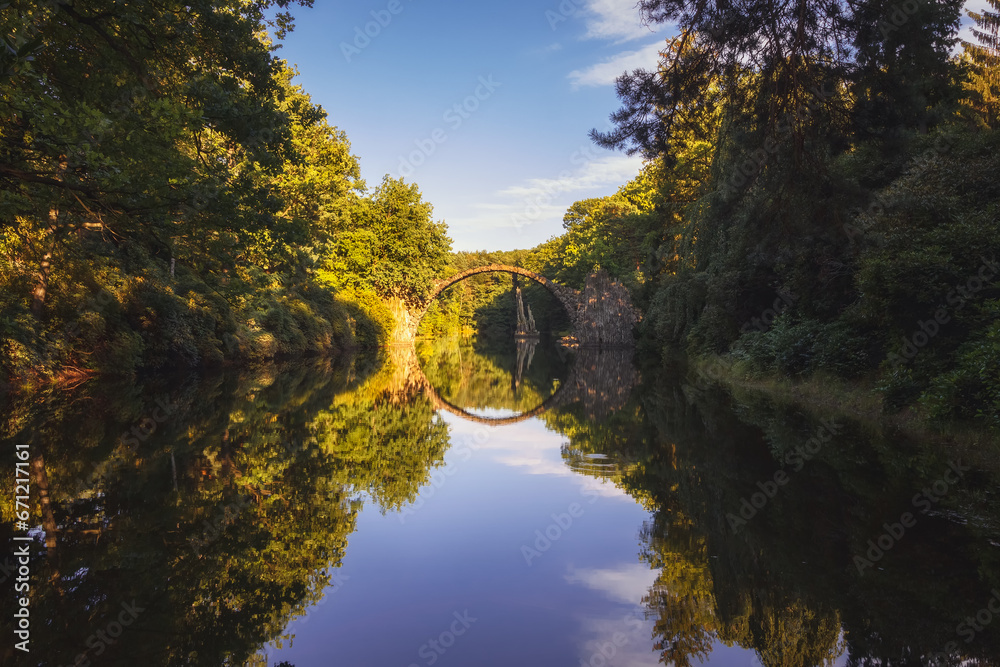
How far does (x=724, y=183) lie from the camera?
2323cm

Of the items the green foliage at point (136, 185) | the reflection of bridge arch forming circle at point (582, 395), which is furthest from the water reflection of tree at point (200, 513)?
the green foliage at point (136, 185)

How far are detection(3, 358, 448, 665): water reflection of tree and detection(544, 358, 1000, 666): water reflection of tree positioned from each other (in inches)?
101

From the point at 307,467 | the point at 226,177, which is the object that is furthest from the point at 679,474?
the point at 226,177

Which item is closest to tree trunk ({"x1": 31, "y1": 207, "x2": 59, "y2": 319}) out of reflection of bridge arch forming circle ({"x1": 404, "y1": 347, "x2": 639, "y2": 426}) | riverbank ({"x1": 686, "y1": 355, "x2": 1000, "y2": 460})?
reflection of bridge arch forming circle ({"x1": 404, "y1": 347, "x2": 639, "y2": 426})

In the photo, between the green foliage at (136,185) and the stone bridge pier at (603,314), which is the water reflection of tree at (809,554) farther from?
the stone bridge pier at (603,314)

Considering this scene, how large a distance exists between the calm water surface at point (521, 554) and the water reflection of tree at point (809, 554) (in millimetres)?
21

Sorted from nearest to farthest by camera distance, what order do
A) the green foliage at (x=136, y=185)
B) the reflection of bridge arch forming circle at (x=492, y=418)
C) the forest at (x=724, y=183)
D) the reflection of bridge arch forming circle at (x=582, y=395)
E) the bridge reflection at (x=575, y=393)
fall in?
the green foliage at (x=136, y=185) → the forest at (x=724, y=183) → the reflection of bridge arch forming circle at (x=492, y=418) → the reflection of bridge arch forming circle at (x=582, y=395) → the bridge reflection at (x=575, y=393)

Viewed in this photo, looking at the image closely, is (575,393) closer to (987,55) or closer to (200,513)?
(200,513)

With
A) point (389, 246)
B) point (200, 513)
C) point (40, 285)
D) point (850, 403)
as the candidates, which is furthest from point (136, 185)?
point (389, 246)

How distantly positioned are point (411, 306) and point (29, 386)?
37762 mm

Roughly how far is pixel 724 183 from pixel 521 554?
21.1 metres

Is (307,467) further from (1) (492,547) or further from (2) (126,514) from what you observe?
(1) (492,547)

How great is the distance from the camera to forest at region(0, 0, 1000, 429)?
9.46m

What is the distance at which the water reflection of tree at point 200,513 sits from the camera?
12.3ft
